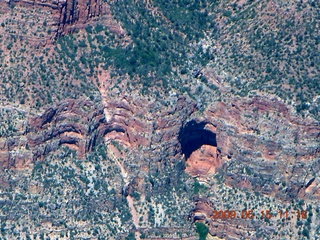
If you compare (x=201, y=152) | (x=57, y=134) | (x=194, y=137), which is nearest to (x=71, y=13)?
(x=57, y=134)

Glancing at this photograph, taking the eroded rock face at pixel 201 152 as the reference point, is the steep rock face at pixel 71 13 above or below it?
above

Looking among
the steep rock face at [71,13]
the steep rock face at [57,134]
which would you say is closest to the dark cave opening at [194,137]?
the steep rock face at [57,134]

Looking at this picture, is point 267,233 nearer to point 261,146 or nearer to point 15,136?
point 261,146

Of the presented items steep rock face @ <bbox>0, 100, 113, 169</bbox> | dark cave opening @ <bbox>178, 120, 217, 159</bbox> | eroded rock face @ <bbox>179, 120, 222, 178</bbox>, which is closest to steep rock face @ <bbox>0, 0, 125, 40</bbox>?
steep rock face @ <bbox>0, 100, 113, 169</bbox>

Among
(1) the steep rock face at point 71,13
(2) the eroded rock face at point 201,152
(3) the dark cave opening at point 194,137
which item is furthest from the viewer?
(2) the eroded rock face at point 201,152

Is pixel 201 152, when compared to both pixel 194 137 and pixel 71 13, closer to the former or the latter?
pixel 194 137

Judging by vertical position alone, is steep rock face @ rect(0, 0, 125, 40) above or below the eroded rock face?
above

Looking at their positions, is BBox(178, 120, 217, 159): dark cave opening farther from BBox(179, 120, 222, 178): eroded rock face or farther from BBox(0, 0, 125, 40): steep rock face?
BBox(0, 0, 125, 40): steep rock face

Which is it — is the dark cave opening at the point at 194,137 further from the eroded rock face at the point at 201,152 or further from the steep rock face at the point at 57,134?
the steep rock face at the point at 57,134

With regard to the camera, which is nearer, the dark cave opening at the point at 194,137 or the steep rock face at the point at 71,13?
the steep rock face at the point at 71,13

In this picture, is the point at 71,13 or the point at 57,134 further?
the point at 71,13
